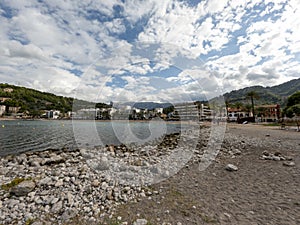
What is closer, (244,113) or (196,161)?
(196,161)

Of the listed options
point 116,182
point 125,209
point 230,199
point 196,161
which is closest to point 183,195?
point 230,199

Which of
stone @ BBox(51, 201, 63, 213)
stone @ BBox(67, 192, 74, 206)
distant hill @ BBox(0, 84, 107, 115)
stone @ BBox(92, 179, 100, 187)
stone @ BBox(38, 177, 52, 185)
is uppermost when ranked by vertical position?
distant hill @ BBox(0, 84, 107, 115)

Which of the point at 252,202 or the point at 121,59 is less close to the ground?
the point at 121,59

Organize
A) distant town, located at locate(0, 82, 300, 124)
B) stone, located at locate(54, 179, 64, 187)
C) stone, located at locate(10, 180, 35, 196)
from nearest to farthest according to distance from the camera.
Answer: stone, located at locate(10, 180, 35, 196) → stone, located at locate(54, 179, 64, 187) → distant town, located at locate(0, 82, 300, 124)

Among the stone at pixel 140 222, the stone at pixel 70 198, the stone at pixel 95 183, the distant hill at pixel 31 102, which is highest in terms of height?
the distant hill at pixel 31 102

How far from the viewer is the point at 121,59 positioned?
8500 millimetres

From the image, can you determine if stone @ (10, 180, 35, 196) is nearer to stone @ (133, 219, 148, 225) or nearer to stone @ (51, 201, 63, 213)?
stone @ (51, 201, 63, 213)

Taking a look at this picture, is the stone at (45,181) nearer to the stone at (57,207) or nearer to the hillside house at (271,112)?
the stone at (57,207)

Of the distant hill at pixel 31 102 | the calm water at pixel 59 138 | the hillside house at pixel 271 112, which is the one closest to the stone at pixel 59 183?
the calm water at pixel 59 138

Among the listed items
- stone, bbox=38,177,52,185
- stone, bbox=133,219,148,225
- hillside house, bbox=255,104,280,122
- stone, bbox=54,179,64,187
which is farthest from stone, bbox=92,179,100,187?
hillside house, bbox=255,104,280,122

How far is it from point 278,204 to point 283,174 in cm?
259

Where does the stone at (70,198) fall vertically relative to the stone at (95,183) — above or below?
below

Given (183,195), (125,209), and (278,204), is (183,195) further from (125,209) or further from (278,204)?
(278,204)

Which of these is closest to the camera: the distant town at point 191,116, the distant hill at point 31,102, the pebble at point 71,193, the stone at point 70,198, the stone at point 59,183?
the pebble at point 71,193
